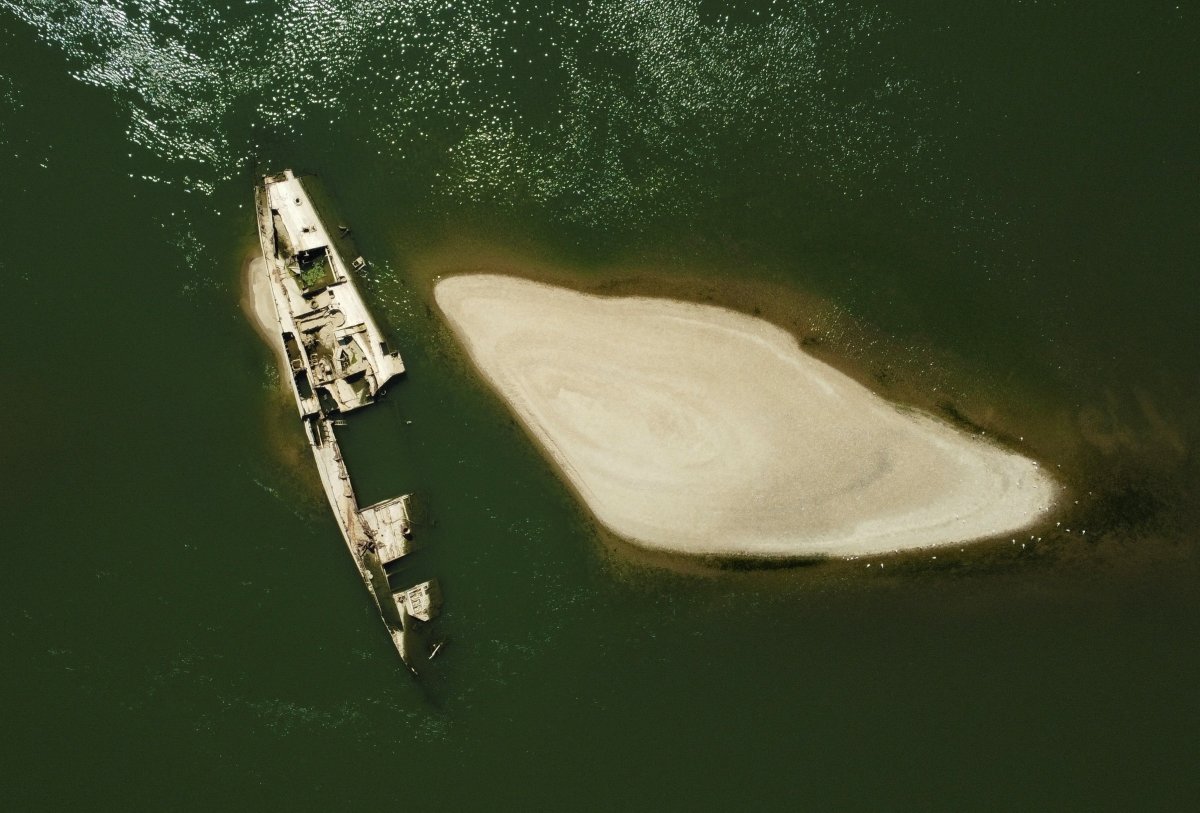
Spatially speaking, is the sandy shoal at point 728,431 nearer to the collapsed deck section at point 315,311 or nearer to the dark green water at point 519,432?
the dark green water at point 519,432

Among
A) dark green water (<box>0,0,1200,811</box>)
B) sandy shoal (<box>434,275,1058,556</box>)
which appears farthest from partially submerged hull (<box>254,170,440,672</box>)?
sandy shoal (<box>434,275,1058,556</box>)

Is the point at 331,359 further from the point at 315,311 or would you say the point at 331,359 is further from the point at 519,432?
the point at 519,432

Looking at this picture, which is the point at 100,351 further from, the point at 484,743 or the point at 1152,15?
the point at 1152,15

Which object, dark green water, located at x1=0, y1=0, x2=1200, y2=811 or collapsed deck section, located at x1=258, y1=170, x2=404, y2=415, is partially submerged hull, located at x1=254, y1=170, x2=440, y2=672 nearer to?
collapsed deck section, located at x1=258, y1=170, x2=404, y2=415

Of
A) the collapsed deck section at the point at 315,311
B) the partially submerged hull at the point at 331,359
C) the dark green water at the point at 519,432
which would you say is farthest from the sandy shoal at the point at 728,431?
the partially submerged hull at the point at 331,359

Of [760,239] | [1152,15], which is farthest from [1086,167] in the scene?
[760,239]

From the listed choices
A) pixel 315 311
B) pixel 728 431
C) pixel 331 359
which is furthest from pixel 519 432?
pixel 315 311
